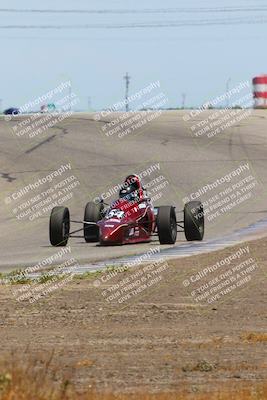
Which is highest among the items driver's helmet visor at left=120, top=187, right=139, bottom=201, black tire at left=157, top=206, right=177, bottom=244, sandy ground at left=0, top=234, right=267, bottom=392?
sandy ground at left=0, top=234, right=267, bottom=392

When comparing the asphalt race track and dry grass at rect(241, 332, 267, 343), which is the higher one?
dry grass at rect(241, 332, 267, 343)

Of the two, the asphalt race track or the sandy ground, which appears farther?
the asphalt race track

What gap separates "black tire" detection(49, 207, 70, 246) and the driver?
130 centimetres

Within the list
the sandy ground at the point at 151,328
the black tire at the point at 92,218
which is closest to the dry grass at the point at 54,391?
the sandy ground at the point at 151,328

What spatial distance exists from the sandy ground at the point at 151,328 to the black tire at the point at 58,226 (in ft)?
18.4

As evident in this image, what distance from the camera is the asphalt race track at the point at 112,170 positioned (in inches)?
1173

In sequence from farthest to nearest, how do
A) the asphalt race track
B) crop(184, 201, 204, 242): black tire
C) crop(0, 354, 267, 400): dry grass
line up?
the asphalt race track, crop(184, 201, 204, 242): black tire, crop(0, 354, 267, 400): dry grass

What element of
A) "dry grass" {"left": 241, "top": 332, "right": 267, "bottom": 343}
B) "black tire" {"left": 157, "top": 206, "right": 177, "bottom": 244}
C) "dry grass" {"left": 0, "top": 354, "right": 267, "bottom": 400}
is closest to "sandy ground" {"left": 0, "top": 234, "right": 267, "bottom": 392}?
"dry grass" {"left": 241, "top": 332, "right": 267, "bottom": 343}

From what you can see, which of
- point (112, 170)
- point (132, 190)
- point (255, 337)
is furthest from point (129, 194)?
point (112, 170)

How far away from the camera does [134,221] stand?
83.5ft

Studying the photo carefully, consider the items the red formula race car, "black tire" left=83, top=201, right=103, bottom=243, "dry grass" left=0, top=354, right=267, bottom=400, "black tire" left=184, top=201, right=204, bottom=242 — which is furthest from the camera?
"black tire" left=83, top=201, right=103, bottom=243

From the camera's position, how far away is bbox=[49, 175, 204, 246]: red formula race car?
25109 mm

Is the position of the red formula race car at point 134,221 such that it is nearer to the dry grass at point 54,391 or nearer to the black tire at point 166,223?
the black tire at point 166,223

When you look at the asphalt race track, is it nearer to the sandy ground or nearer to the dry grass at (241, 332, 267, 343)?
the sandy ground
